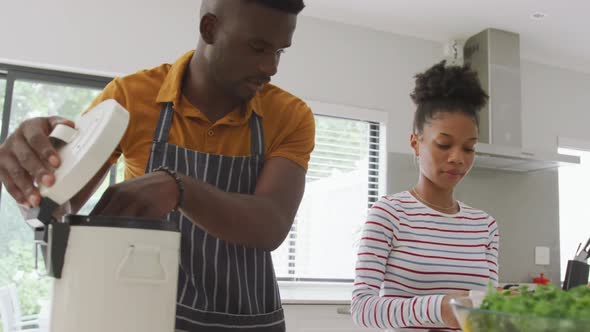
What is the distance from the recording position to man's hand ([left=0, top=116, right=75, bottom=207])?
606 mm

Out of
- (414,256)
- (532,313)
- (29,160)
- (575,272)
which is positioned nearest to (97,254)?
(29,160)

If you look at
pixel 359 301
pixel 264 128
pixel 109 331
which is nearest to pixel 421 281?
pixel 359 301

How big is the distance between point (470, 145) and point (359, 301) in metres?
0.47

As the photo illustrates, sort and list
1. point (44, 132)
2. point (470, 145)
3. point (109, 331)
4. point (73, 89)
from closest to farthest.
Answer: point (109, 331) < point (44, 132) < point (470, 145) < point (73, 89)

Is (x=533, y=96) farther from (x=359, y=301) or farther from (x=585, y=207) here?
(x=359, y=301)

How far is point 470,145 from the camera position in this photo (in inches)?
53.2

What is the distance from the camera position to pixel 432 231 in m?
1.26

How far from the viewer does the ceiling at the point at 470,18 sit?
3.25 metres

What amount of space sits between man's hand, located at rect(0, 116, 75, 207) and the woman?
0.67 meters

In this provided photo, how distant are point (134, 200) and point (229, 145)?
1.28 ft

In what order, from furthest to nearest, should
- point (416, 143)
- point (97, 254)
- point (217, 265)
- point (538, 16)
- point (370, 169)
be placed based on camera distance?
point (370, 169) < point (538, 16) < point (416, 143) < point (217, 265) < point (97, 254)

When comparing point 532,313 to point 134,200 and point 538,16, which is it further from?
point 538,16

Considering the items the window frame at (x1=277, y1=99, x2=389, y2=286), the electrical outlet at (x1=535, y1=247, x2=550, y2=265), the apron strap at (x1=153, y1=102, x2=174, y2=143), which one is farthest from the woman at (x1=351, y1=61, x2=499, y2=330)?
the electrical outlet at (x1=535, y1=247, x2=550, y2=265)

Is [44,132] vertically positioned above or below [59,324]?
above
